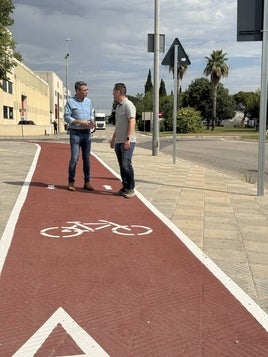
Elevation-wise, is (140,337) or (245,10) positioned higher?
(245,10)

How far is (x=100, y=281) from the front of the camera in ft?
13.2

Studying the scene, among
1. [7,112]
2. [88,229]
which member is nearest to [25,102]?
[7,112]

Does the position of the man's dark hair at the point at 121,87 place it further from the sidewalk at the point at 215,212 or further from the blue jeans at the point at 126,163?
the sidewalk at the point at 215,212

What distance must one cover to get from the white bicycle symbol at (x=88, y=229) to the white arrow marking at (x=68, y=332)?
2.13 meters

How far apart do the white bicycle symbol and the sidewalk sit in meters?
0.56

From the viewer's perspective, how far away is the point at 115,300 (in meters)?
3.64

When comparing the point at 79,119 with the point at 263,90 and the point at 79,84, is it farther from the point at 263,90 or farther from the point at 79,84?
the point at 263,90

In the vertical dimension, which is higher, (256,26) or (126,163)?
(256,26)

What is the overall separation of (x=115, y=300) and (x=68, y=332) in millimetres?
590

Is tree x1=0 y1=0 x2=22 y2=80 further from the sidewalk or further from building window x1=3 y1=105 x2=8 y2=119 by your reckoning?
building window x1=3 y1=105 x2=8 y2=119

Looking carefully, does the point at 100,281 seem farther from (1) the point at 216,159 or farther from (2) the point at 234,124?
(2) the point at 234,124

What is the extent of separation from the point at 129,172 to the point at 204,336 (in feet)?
15.7

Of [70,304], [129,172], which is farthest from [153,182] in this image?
[70,304]

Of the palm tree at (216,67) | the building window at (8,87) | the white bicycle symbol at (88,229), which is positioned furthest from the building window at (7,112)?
the white bicycle symbol at (88,229)
